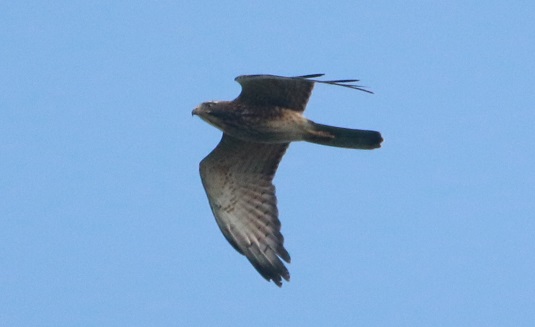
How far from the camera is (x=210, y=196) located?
510 inches

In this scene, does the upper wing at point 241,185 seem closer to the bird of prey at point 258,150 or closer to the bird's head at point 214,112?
the bird of prey at point 258,150

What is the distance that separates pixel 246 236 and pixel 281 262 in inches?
20.6

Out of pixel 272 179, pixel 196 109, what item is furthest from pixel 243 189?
pixel 196 109

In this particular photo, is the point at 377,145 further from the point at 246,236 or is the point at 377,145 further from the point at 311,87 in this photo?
the point at 246,236

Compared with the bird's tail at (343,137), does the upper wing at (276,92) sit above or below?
above

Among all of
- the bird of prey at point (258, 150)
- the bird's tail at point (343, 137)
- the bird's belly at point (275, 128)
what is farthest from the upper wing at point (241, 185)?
the bird's tail at point (343, 137)

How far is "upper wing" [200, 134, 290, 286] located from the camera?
12.7 meters

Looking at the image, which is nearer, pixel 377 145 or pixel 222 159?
pixel 377 145

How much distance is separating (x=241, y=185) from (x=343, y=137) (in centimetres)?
143

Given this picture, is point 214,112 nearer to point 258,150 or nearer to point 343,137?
point 258,150

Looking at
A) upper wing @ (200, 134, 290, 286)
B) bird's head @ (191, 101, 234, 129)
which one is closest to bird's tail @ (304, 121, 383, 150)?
upper wing @ (200, 134, 290, 286)

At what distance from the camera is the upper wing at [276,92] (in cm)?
1201

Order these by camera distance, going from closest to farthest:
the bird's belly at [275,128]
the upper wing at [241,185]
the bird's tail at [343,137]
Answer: the bird's tail at [343,137] < the bird's belly at [275,128] < the upper wing at [241,185]

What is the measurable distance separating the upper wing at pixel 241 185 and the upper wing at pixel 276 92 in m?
0.72
